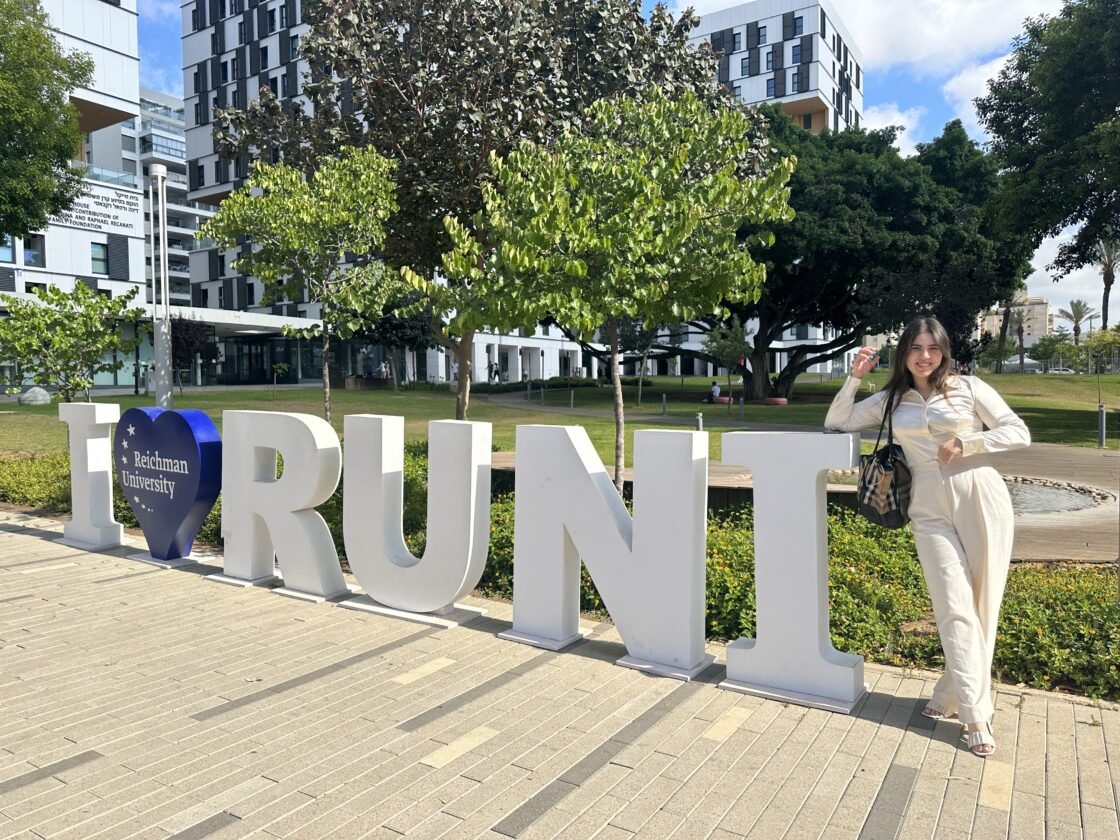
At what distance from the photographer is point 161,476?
7.36 meters

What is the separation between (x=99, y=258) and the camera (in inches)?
1687

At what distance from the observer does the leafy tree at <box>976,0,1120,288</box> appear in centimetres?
1936

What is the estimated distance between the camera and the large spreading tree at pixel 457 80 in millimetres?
11062

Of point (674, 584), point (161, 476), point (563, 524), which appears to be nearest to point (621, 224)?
point (563, 524)

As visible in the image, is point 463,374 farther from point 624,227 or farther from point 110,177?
point 110,177

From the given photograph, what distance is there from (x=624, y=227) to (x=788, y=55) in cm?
5845

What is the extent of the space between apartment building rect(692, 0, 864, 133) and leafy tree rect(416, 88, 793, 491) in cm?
5316

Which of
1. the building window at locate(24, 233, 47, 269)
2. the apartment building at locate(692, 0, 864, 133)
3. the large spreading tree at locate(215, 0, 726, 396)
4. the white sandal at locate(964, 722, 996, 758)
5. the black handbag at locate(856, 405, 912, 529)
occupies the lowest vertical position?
the white sandal at locate(964, 722, 996, 758)

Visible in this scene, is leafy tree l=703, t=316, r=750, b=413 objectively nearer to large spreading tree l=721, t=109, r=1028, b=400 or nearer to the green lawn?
the green lawn

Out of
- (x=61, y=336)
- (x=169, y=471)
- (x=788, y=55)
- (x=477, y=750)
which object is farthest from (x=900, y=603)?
(x=788, y=55)

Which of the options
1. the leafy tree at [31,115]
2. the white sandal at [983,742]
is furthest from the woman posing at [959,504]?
the leafy tree at [31,115]

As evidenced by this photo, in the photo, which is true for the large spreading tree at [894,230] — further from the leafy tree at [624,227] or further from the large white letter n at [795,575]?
the large white letter n at [795,575]

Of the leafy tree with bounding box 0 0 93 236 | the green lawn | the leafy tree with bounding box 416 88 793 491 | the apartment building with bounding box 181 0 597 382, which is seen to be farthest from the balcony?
the leafy tree with bounding box 416 88 793 491

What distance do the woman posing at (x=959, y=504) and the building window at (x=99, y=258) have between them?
1822 inches
